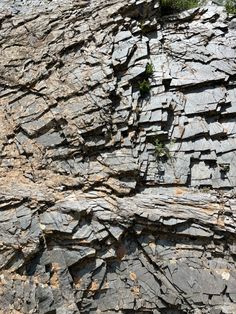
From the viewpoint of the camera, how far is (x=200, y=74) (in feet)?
28.7

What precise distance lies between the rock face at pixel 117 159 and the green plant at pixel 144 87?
2 centimetres

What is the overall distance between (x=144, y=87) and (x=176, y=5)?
9.61 ft

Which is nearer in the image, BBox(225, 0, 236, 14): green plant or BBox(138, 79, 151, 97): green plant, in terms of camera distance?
BBox(138, 79, 151, 97): green plant

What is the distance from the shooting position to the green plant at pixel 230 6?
9477 mm

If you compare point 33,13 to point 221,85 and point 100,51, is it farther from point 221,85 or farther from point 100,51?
point 221,85

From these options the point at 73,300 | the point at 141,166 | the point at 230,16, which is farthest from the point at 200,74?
the point at 73,300

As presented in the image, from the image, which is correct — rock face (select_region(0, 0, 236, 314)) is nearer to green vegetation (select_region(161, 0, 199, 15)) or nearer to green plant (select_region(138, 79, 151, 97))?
green plant (select_region(138, 79, 151, 97))

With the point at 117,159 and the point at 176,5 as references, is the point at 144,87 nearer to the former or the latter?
the point at 117,159

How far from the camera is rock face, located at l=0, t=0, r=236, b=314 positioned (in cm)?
721

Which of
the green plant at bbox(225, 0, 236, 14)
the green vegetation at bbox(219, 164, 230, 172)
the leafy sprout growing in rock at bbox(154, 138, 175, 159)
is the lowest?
the green vegetation at bbox(219, 164, 230, 172)

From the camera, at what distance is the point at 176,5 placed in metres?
9.96

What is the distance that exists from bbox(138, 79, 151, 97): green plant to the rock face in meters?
0.02

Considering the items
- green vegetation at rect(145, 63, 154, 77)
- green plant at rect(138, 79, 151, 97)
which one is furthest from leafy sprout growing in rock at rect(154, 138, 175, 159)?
green vegetation at rect(145, 63, 154, 77)

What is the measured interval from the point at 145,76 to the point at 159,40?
1237mm
